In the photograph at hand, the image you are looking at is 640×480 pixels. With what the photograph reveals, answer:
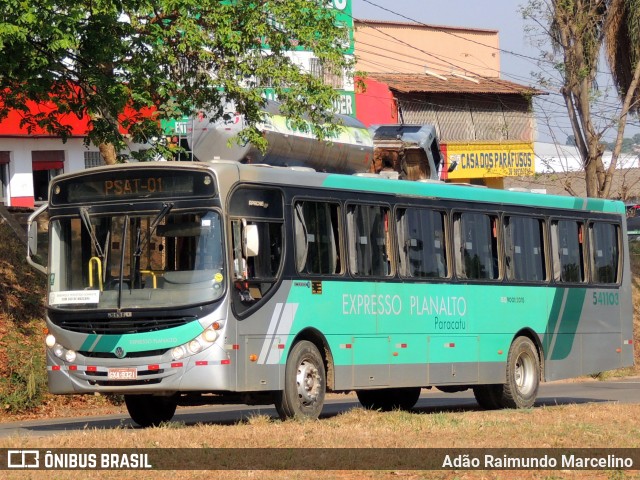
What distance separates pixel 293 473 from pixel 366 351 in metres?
6.78

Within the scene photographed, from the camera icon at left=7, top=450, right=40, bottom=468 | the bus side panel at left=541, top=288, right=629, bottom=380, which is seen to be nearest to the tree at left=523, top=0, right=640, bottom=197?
the bus side panel at left=541, top=288, right=629, bottom=380

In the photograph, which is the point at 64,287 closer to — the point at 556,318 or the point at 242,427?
the point at 242,427

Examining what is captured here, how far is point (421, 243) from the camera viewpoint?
1831 centimetres

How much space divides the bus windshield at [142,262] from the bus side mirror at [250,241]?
35 centimetres

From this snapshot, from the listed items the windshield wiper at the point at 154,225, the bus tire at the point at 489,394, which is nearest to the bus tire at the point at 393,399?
the bus tire at the point at 489,394

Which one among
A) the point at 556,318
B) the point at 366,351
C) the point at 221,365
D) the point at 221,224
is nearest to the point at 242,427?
the point at 221,365

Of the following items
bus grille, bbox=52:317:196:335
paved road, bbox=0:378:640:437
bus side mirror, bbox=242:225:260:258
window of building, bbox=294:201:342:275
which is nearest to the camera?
bus grille, bbox=52:317:196:335

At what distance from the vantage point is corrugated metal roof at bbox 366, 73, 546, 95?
4912cm

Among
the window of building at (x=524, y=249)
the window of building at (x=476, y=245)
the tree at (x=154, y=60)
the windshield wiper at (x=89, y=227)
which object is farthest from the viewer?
the window of building at (x=524, y=249)

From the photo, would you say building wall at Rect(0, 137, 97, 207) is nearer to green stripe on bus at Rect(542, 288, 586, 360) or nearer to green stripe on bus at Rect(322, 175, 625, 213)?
green stripe on bus at Rect(322, 175, 625, 213)

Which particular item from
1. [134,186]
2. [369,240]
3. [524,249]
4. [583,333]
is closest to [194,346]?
[134,186]

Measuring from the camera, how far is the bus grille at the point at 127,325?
1460cm

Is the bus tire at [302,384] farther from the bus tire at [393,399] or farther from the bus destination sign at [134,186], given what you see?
the bus tire at [393,399]

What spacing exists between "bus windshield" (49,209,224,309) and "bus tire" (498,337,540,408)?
21.8 ft
